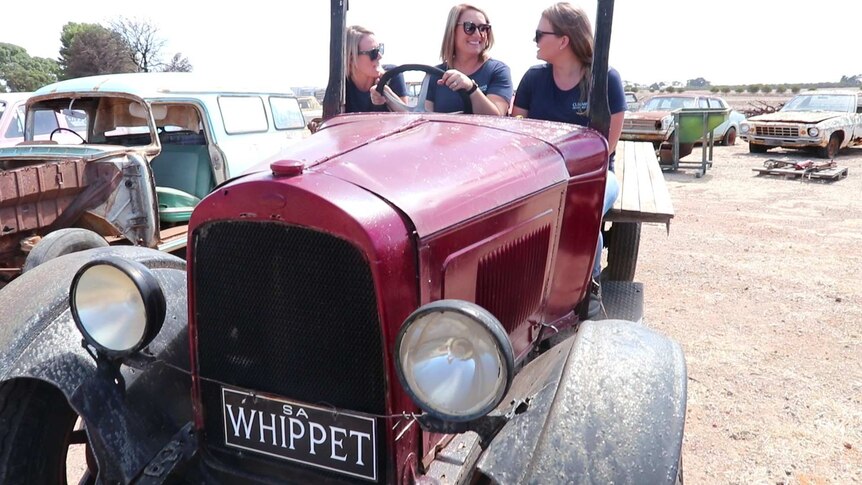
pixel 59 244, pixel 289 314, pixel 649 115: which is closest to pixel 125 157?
pixel 59 244

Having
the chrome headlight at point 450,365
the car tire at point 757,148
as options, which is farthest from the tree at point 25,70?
the chrome headlight at point 450,365

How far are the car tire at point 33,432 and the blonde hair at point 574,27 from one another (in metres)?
2.61

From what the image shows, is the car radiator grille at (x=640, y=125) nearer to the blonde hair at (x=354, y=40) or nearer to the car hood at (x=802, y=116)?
the car hood at (x=802, y=116)

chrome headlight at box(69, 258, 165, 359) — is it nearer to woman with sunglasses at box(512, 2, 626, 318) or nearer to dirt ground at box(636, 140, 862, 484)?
woman with sunglasses at box(512, 2, 626, 318)

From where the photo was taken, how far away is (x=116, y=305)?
2135 millimetres

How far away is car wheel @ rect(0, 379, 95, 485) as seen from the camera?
2.23 m

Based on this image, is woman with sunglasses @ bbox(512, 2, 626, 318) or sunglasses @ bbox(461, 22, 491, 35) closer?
woman with sunglasses @ bbox(512, 2, 626, 318)

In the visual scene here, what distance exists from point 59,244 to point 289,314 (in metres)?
3.98

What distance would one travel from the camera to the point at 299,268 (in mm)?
1854

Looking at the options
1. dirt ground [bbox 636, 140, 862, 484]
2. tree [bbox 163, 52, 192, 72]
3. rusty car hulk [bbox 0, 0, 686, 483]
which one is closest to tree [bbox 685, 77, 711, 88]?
tree [bbox 163, 52, 192, 72]

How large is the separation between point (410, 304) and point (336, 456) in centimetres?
52

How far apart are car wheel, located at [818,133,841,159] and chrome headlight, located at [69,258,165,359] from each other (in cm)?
1624

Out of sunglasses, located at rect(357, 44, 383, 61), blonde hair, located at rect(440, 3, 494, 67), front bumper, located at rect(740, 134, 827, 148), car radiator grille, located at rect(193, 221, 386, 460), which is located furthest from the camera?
front bumper, located at rect(740, 134, 827, 148)

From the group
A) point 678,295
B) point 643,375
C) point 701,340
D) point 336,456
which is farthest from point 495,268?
point 678,295
